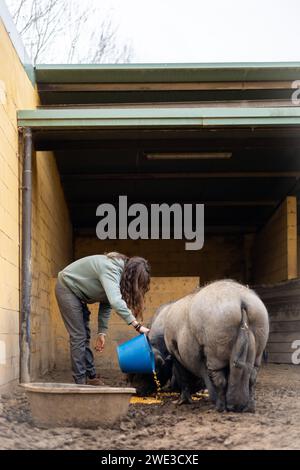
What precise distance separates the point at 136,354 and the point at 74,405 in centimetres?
147

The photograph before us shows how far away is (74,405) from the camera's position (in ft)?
16.7

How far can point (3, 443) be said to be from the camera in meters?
4.44

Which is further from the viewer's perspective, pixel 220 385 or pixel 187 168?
pixel 187 168

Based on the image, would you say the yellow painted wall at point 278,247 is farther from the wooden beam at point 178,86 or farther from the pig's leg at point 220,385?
the pig's leg at point 220,385

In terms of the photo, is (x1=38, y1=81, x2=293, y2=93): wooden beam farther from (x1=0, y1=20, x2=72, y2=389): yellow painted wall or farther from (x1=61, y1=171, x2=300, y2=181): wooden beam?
(x1=61, y1=171, x2=300, y2=181): wooden beam

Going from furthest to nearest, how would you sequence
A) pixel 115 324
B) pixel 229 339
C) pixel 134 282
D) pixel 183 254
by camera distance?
pixel 183 254 → pixel 115 324 → pixel 134 282 → pixel 229 339

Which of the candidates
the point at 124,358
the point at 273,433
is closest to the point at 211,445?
the point at 273,433

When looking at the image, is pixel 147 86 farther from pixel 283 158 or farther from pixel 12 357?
pixel 12 357

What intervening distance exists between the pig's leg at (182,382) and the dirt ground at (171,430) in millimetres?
106

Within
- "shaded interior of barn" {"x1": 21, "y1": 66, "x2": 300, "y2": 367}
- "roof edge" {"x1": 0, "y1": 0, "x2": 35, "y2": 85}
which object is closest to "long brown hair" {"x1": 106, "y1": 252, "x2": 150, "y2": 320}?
"shaded interior of barn" {"x1": 21, "y1": 66, "x2": 300, "y2": 367}

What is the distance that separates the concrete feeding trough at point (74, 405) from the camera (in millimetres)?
5055

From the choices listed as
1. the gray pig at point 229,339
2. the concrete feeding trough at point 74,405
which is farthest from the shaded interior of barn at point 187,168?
the concrete feeding trough at point 74,405

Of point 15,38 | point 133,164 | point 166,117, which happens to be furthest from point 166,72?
point 15,38

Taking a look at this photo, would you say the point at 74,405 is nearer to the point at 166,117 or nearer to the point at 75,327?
the point at 75,327
